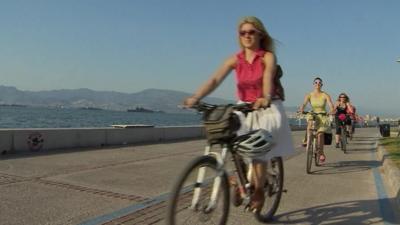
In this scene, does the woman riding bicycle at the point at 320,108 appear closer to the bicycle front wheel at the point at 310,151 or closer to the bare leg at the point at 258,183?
the bicycle front wheel at the point at 310,151

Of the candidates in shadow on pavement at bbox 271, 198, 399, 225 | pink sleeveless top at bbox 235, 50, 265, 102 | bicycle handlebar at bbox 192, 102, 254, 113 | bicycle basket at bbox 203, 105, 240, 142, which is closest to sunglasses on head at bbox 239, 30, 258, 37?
pink sleeveless top at bbox 235, 50, 265, 102

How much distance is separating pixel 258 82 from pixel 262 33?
1.57 ft

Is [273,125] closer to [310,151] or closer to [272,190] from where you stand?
[272,190]

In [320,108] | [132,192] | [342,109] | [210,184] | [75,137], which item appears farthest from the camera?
[342,109]

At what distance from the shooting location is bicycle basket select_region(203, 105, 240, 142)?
3.81 meters

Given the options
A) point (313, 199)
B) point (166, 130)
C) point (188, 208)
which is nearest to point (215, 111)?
point (188, 208)

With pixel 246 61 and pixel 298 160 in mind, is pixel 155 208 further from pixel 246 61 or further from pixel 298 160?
pixel 298 160

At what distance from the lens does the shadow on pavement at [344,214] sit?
536 centimetres

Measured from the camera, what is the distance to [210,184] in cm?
392

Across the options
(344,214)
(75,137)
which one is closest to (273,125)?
(344,214)

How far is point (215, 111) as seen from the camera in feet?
12.7

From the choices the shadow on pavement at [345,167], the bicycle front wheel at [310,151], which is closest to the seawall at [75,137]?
the bicycle front wheel at [310,151]

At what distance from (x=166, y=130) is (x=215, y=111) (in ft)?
46.6

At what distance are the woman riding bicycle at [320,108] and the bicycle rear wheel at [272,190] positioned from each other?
5.05 meters
